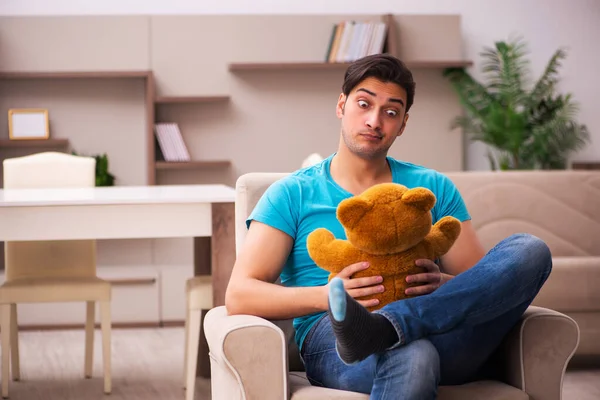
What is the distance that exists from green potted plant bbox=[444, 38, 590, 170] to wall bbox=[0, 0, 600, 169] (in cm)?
14

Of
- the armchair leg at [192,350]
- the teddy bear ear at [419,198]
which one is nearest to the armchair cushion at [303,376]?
the teddy bear ear at [419,198]

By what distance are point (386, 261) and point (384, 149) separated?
0.39 m

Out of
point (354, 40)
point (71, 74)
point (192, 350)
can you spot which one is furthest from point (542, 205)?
point (71, 74)

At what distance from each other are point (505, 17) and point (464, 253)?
416cm

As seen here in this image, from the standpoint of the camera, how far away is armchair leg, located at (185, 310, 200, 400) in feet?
9.45

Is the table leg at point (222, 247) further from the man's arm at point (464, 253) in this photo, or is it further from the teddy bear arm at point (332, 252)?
the teddy bear arm at point (332, 252)

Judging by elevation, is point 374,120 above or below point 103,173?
above

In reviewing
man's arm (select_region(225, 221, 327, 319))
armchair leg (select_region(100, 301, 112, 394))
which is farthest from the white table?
man's arm (select_region(225, 221, 327, 319))

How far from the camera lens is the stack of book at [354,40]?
17.1 feet

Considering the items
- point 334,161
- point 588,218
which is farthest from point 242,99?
point 334,161

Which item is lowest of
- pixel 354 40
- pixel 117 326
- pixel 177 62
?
pixel 117 326

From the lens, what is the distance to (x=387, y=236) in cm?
158

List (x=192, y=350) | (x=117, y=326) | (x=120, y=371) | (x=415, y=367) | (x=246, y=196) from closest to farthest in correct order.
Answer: (x=415, y=367), (x=246, y=196), (x=192, y=350), (x=120, y=371), (x=117, y=326)

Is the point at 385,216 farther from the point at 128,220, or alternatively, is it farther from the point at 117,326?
the point at 117,326
